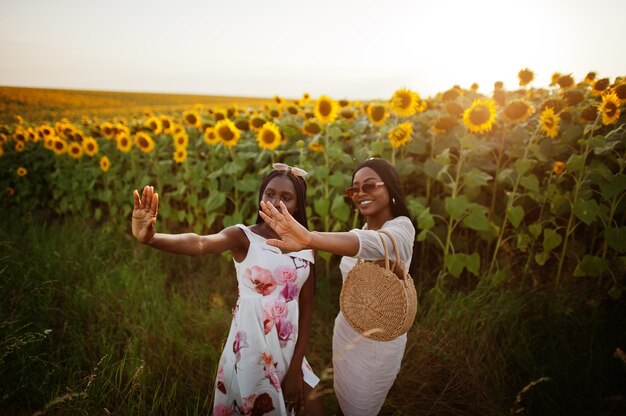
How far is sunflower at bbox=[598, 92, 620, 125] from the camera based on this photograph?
2844 millimetres

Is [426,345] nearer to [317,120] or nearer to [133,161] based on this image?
[317,120]

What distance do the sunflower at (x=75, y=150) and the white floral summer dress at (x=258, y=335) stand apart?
502cm

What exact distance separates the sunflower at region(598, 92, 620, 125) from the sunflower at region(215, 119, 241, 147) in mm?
3283

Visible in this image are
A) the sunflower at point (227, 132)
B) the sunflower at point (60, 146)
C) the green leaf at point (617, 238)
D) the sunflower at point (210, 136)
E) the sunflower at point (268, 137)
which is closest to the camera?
the green leaf at point (617, 238)

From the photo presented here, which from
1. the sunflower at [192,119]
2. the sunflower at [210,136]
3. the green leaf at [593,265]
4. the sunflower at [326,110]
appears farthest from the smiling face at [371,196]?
the sunflower at [192,119]

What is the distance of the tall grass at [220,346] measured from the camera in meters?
2.35

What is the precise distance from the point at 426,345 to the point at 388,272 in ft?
4.62

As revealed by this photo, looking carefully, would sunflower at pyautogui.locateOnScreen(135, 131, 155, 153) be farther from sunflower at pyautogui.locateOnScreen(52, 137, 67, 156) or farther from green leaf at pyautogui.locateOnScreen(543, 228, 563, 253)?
green leaf at pyautogui.locateOnScreen(543, 228, 563, 253)

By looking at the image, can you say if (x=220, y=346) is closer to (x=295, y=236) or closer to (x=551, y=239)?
(x=295, y=236)

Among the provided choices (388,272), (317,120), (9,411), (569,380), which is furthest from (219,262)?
(569,380)

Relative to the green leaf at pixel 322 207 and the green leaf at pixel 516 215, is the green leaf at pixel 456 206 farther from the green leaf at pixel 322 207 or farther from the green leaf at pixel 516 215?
the green leaf at pixel 322 207

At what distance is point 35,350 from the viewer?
2750 millimetres

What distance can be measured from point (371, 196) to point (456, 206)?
48.1 inches

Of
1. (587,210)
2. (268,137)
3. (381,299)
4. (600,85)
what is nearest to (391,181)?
(381,299)
